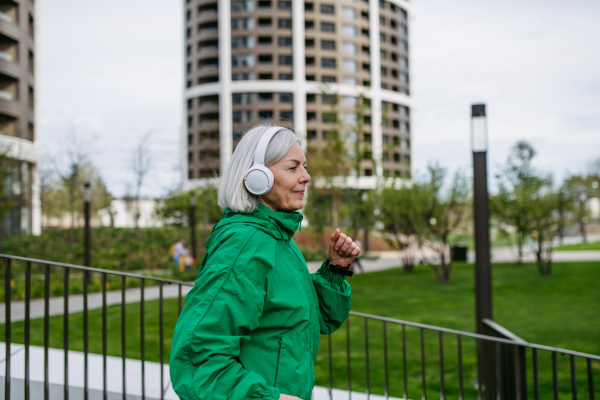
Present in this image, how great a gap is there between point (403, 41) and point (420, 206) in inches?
2174

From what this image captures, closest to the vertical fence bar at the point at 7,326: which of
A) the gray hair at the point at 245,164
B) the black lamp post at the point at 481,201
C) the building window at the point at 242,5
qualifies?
the gray hair at the point at 245,164

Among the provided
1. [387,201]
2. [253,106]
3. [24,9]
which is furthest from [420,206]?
[253,106]

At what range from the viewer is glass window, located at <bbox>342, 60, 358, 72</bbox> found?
2336 inches

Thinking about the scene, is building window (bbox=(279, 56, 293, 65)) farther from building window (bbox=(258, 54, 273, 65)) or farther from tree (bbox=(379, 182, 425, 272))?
tree (bbox=(379, 182, 425, 272))

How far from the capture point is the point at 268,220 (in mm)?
1605

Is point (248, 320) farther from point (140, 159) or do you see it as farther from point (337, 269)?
point (140, 159)

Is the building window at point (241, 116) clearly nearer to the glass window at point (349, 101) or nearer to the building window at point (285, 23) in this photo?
the building window at point (285, 23)

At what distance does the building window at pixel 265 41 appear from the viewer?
57938 millimetres

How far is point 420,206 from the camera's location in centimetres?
1516

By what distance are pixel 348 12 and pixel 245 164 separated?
63.1 m

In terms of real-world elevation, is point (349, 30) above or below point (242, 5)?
below

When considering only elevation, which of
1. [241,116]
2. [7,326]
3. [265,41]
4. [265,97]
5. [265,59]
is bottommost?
[7,326]

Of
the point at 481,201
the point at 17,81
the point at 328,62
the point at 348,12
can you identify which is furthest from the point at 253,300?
the point at 348,12

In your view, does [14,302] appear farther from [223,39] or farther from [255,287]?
[223,39]
